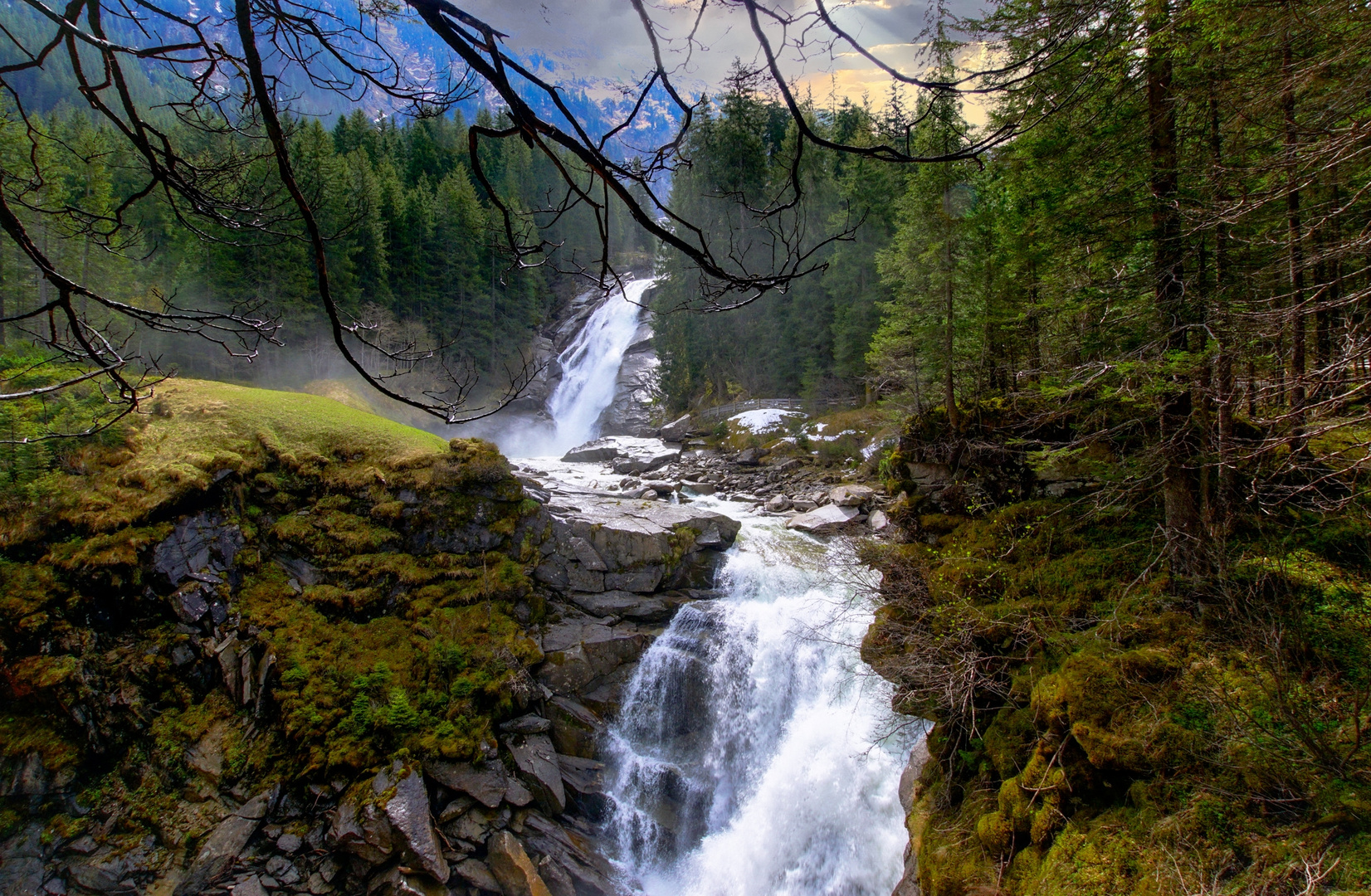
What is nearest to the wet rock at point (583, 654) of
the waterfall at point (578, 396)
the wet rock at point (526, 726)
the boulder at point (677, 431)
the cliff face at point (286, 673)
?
the cliff face at point (286, 673)

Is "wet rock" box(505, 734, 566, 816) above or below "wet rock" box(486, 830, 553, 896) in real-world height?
above

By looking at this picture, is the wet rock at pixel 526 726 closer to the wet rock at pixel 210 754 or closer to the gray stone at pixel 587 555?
the gray stone at pixel 587 555

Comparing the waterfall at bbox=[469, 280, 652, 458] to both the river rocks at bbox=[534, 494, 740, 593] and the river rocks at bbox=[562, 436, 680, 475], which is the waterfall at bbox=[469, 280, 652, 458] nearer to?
the river rocks at bbox=[562, 436, 680, 475]

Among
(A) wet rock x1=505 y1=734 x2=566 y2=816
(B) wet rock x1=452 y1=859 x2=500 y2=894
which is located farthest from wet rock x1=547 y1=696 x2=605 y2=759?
(B) wet rock x1=452 y1=859 x2=500 y2=894

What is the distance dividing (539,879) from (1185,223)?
10.4 meters

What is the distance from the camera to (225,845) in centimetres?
775

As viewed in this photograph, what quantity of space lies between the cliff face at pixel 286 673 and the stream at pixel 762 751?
0.66 meters

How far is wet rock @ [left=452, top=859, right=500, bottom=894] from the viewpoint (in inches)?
296

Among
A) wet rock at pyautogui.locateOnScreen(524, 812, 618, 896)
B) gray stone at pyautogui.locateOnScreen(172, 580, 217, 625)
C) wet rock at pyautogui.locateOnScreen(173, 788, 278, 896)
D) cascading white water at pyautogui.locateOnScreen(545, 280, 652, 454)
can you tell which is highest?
cascading white water at pyautogui.locateOnScreen(545, 280, 652, 454)

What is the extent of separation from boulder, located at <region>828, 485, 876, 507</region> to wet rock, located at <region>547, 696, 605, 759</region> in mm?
8843

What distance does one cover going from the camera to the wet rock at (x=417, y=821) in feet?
24.5

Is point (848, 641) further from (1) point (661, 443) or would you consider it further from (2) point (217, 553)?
(1) point (661, 443)

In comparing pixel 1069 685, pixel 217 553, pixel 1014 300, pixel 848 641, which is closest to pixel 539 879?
pixel 848 641

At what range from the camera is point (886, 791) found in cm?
786
